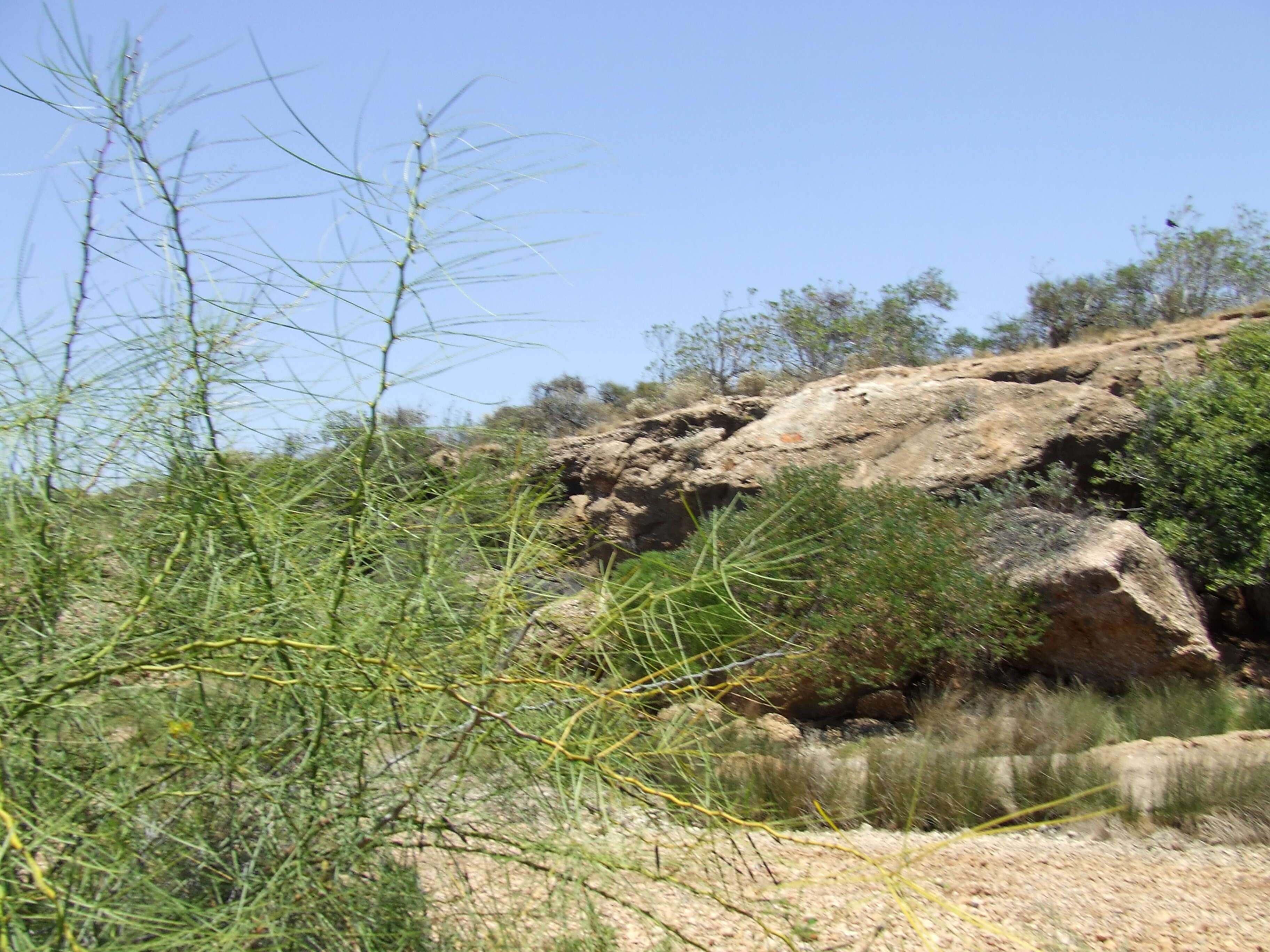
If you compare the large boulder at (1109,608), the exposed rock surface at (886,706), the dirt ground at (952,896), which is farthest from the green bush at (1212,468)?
the dirt ground at (952,896)

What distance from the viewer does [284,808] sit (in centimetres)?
229

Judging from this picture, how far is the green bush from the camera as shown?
1077 centimetres

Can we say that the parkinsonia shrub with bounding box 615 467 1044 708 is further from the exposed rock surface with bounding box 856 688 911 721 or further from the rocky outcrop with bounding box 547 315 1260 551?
the rocky outcrop with bounding box 547 315 1260 551

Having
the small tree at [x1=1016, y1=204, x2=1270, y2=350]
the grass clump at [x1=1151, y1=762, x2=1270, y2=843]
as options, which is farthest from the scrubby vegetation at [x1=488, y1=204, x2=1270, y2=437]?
the grass clump at [x1=1151, y1=762, x2=1270, y2=843]

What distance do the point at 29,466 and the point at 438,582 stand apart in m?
1.06

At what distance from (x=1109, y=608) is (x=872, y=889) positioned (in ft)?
20.5

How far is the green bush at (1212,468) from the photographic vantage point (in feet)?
35.3

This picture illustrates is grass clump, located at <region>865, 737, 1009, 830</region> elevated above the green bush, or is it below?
below

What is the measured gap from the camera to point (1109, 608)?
9578mm

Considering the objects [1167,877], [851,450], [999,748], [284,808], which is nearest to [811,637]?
[999,748]

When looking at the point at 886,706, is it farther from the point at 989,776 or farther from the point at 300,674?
the point at 300,674

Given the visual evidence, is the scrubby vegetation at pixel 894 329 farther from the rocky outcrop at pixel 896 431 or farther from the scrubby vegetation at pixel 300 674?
the scrubby vegetation at pixel 300 674

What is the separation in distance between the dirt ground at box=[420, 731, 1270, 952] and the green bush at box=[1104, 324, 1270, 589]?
19.7ft

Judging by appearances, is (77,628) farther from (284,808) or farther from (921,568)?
(921,568)
